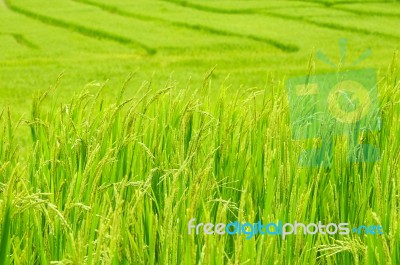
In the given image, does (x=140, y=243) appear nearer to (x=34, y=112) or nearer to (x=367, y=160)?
(x=367, y=160)

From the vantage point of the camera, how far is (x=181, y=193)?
1357mm

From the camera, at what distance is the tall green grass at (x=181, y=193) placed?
3.45 feet

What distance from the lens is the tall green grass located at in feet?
3.45

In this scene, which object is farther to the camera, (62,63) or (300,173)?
(62,63)

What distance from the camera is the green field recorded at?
1118mm

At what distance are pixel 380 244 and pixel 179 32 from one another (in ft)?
27.3

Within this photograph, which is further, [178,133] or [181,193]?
[178,133]

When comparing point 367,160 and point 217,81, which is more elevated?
point 367,160

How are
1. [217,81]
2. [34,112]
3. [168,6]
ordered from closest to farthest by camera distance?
[34,112] < [217,81] < [168,6]

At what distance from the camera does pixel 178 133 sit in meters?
1.67

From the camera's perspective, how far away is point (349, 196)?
144 centimetres

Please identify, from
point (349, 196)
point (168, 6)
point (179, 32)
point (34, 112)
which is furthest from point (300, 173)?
point (168, 6)

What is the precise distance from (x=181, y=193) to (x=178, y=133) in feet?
1.07

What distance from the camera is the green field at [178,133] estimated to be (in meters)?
1.12
